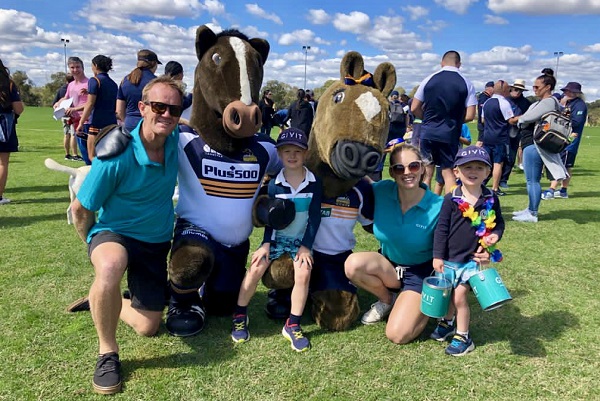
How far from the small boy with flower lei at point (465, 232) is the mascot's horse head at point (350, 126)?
2.05 ft

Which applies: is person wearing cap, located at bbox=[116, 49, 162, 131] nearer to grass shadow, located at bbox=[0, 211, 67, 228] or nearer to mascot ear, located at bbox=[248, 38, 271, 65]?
grass shadow, located at bbox=[0, 211, 67, 228]

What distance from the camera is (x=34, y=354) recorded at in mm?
2941

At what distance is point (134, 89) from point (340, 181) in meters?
4.03

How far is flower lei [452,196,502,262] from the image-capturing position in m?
3.12

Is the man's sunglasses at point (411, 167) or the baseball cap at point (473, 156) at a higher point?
the baseball cap at point (473, 156)

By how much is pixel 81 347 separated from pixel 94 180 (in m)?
1.16

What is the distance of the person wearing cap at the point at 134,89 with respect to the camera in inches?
244

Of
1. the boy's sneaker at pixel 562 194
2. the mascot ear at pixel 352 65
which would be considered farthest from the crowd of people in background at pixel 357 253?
the boy's sneaker at pixel 562 194

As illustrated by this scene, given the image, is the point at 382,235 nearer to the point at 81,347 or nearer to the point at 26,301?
the point at 81,347

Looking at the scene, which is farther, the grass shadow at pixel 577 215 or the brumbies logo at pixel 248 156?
the grass shadow at pixel 577 215

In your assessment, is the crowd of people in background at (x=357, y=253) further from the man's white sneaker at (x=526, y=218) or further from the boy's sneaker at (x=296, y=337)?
the man's white sneaker at (x=526, y=218)

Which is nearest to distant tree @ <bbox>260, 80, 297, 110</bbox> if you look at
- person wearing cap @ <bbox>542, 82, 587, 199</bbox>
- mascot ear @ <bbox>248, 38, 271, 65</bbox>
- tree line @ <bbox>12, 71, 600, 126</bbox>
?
tree line @ <bbox>12, 71, 600, 126</bbox>

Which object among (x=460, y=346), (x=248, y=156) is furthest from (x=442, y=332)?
(x=248, y=156)

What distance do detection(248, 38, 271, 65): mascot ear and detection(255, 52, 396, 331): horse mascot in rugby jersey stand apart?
55 centimetres
